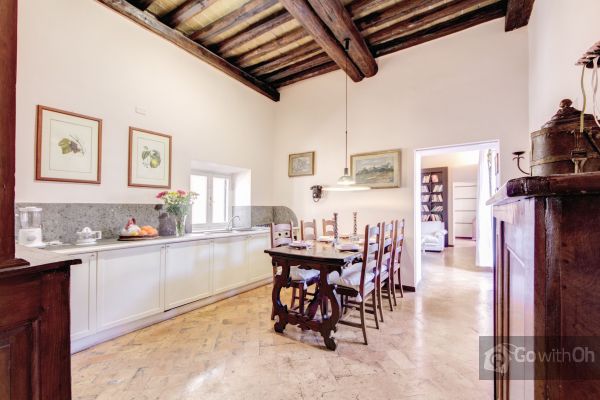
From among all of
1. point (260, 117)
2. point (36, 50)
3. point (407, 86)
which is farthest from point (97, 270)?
point (407, 86)

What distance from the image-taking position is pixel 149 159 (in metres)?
3.30

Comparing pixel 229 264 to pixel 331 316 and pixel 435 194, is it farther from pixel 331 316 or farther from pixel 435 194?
pixel 435 194

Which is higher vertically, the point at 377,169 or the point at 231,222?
the point at 377,169

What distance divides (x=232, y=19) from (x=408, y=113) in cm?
274

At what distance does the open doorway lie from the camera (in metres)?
5.39

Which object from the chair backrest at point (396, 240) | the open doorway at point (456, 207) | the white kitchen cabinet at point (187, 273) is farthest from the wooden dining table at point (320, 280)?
the open doorway at point (456, 207)

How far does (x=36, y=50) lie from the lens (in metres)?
2.45

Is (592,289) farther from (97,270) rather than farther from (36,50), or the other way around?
(36,50)

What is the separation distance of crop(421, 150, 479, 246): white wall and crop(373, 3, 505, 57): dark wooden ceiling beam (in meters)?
5.21

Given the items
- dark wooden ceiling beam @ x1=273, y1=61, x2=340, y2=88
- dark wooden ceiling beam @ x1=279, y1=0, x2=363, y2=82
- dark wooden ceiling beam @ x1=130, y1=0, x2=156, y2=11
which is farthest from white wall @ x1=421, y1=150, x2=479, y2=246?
dark wooden ceiling beam @ x1=130, y1=0, x2=156, y2=11

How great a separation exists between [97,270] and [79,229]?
0.63 metres

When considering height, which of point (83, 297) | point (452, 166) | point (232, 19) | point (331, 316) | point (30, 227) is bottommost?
point (331, 316)

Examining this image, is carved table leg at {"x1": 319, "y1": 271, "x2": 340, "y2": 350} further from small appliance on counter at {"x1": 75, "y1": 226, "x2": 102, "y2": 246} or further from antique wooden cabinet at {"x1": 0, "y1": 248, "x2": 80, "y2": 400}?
small appliance on counter at {"x1": 75, "y1": 226, "x2": 102, "y2": 246}

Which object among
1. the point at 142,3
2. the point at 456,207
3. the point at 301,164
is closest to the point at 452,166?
the point at 456,207
